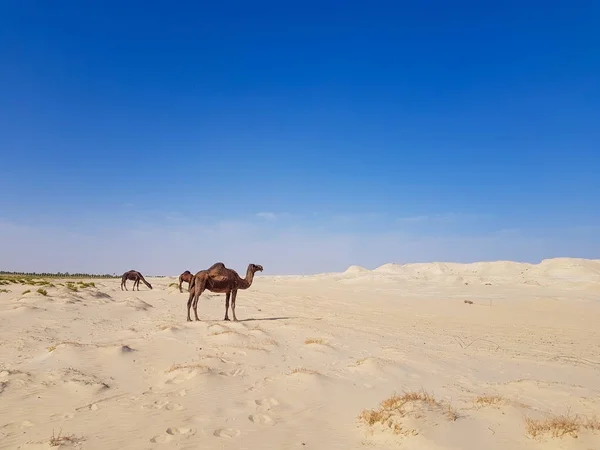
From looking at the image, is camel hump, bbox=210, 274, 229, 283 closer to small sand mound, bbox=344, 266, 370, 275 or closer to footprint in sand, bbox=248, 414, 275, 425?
footprint in sand, bbox=248, 414, 275, 425

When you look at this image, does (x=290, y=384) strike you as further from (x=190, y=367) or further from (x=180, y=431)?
(x=180, y=431)

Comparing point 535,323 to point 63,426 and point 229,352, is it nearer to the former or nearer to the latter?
point 229,352

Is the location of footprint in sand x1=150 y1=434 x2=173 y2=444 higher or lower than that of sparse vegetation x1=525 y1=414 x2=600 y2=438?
lower

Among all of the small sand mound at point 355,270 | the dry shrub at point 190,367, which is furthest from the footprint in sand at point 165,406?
the small sand mound at point 355,270

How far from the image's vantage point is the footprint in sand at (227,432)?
629 centimetres

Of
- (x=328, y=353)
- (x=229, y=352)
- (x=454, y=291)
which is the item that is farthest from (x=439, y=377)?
(x=454, y=291)

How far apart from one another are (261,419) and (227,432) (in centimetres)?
84

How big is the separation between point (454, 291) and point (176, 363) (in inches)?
1591

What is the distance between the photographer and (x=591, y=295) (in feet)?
125

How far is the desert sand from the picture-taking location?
6.23m

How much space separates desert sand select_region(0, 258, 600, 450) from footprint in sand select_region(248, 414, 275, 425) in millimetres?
19

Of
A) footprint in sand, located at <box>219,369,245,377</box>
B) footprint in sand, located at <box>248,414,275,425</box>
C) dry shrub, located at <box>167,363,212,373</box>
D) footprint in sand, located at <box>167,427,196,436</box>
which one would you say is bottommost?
footprint in sand, located at <box>248,414,275,425</box>

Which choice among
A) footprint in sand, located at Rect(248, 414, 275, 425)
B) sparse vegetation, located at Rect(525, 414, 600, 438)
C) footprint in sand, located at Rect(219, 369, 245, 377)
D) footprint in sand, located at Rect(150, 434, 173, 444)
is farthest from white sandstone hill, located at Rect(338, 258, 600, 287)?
footprint in sand, located at Rect(150, 434, 173, 444)

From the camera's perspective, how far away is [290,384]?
9180 millimetres
